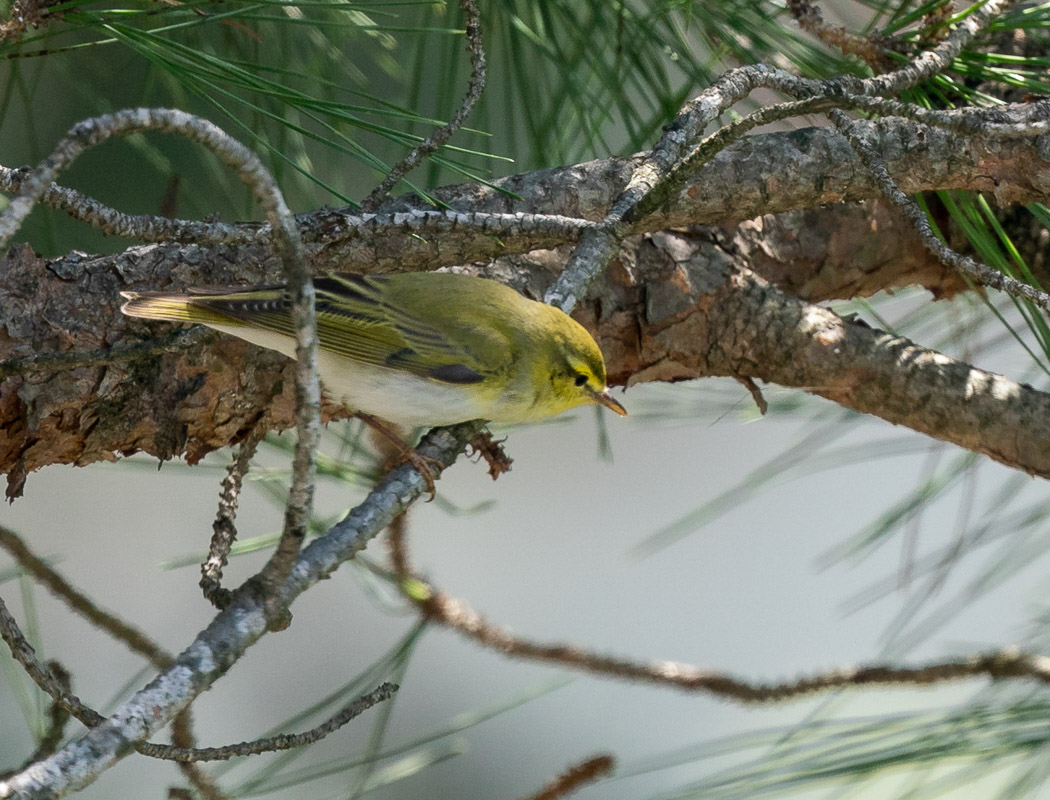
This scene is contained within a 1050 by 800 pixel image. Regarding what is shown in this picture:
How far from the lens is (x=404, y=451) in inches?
39.0

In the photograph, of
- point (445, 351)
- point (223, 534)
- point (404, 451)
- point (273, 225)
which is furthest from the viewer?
point (445, 351)

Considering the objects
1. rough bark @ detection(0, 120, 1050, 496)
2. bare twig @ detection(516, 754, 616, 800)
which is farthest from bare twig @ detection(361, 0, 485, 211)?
bare twig @ detection(516, 754, 616, 800)

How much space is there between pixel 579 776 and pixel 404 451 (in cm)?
36

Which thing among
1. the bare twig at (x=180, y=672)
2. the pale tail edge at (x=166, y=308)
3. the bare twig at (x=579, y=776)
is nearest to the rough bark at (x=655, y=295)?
the pale tail edge at (x=166, y=308)

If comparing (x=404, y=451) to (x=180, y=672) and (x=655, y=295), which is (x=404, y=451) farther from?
(x=180, y=672)

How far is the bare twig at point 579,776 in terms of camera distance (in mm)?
904

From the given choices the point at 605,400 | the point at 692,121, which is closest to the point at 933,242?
the point at 692,121

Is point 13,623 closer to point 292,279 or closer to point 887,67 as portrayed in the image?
point 292,279

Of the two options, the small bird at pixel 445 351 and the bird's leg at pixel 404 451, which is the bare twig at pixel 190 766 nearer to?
the bird's leg at pixel 404 451

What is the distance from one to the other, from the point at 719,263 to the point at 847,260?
0.64 feet

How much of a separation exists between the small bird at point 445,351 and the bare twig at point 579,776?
37 centimetres

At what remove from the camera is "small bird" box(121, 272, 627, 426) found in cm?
106

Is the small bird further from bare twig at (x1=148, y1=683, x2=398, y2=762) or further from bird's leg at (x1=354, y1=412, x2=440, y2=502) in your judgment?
bare twig at (x1=148, y1=683, x2=398, y2=762)

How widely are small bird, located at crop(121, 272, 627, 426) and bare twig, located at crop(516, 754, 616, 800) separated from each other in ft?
1.22
